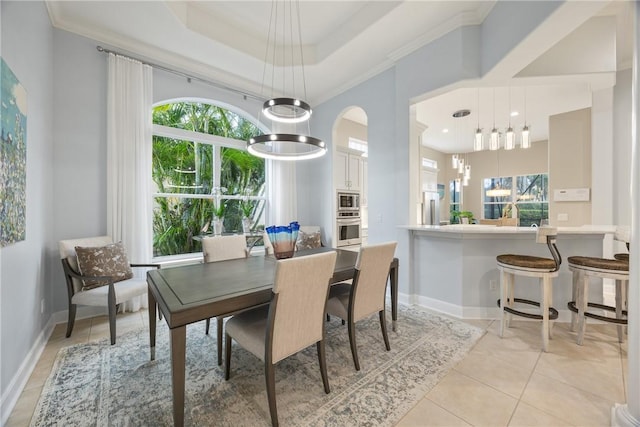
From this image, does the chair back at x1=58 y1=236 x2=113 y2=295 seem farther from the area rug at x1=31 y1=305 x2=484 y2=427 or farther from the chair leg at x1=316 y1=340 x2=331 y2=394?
the chair leg at x1=316 y1=340 x2=331 y2=394

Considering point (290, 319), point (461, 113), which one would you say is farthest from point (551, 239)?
point (461, 113)

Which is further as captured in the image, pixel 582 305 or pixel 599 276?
pixel 582 305

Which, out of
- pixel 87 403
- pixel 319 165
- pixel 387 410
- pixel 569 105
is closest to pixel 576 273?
pixel 387 410

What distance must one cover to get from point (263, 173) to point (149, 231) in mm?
1951

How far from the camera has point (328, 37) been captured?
3363mm

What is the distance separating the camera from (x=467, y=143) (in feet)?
24.9

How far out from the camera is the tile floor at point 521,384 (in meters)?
1.50

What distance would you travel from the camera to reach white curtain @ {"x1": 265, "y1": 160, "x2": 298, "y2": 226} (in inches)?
172

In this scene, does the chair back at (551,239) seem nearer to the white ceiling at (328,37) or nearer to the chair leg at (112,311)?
the white ceiling at (328,37)

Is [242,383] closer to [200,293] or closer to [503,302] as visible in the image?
[200,293]

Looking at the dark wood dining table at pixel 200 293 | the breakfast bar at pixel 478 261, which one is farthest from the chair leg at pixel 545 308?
the dark wood dining table at pixel 200 293

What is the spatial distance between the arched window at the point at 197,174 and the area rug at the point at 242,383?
5.32 feet

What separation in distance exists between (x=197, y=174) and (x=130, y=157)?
93 centimetres

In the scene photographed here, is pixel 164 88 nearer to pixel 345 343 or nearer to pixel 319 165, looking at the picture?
pixel 319 165
